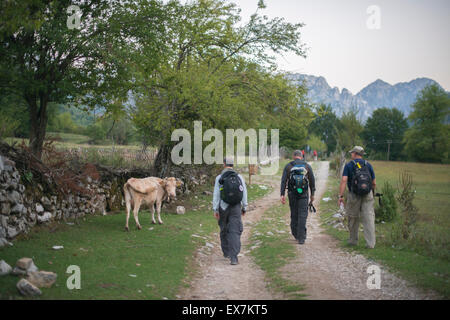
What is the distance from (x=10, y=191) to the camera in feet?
27.0

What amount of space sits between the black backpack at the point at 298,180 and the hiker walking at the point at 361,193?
3.79 ft

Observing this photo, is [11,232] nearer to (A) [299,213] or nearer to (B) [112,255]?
(B) [112,255]

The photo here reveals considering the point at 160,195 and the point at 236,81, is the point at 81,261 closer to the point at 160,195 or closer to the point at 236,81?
the point at 160,195

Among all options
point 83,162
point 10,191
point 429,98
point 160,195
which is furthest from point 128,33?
point 429,98

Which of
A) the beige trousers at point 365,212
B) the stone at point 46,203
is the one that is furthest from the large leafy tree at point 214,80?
the beige trousers at point 365,212

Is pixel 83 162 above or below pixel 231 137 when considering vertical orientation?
below

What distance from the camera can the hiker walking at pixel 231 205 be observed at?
830cm

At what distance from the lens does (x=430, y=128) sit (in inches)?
2645

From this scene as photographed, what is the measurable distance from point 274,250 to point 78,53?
8.76 metres

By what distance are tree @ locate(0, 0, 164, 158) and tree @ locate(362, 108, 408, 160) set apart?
94807 millimetres

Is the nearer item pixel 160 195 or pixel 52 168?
pixel 52 168

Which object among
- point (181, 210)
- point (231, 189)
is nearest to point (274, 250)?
point (231, 189)
